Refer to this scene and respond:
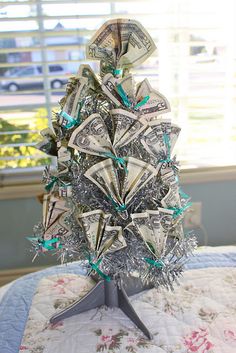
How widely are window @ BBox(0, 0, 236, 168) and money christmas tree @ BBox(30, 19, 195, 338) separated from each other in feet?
2.29

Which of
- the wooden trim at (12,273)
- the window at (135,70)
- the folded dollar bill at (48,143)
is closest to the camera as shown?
the folded dollar bill at (48,143)

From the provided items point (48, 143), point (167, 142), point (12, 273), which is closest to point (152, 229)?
point (167, 142)

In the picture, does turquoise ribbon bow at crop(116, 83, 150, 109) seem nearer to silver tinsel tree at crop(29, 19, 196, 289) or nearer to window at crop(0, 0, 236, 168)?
silver tinsel tree at crop(29, 19, 196, 289)

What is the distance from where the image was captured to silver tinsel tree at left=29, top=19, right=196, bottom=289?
653 mm

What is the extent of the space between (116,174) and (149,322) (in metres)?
0.32

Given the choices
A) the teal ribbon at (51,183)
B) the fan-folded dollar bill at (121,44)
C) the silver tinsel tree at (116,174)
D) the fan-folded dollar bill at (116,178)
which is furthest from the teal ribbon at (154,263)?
the fan-folded dollar bill at (121,44)

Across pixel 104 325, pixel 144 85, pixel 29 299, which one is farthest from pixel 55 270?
pixel 144 85

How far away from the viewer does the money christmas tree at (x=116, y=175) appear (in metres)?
0.65

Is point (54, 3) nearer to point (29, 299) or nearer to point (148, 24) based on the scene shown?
point (148, 24)

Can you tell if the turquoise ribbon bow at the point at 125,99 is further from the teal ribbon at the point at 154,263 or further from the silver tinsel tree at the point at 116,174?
the teal ribbon at the point at 154,263

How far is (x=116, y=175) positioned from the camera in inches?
25.9

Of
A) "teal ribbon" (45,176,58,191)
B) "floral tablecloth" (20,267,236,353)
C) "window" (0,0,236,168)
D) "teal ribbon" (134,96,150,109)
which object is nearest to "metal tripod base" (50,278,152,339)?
"floral tablecloth" (20,267,236,353)

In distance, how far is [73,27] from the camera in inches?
52.3

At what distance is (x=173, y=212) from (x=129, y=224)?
9cm
